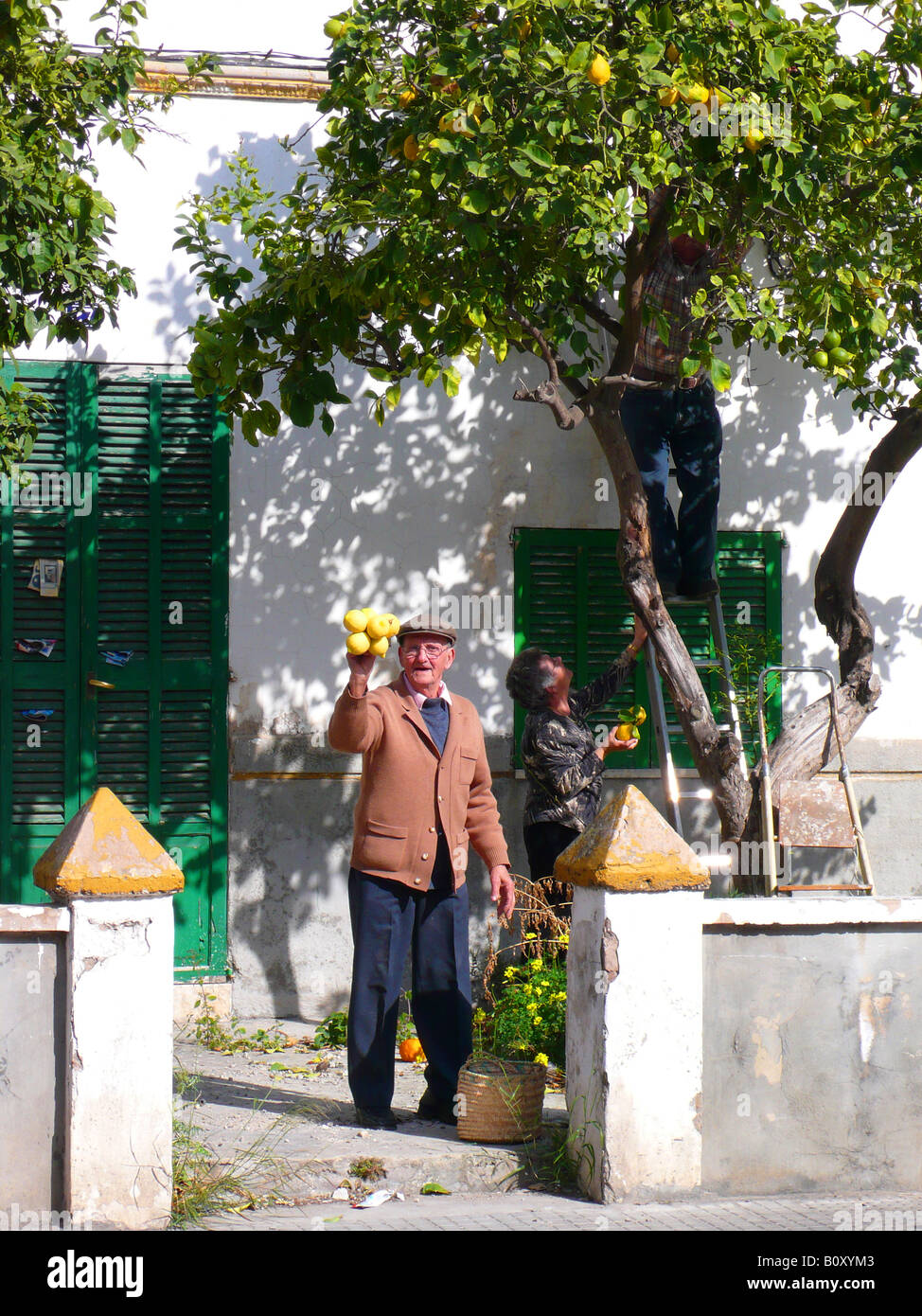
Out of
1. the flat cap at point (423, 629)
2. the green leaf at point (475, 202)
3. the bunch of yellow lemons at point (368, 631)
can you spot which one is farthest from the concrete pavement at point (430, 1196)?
the green leaf at point (475, 202)

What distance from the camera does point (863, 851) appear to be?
6.62 metres

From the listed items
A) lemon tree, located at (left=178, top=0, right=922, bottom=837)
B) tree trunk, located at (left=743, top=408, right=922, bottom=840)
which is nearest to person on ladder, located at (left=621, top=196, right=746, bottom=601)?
lemon tree, located at (left=178, top=0, right=922, bottom=837)

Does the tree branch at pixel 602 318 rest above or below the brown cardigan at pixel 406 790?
above

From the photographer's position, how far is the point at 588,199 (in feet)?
16.5

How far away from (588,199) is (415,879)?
2.71 m

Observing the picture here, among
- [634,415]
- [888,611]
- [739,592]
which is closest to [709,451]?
[634,415]

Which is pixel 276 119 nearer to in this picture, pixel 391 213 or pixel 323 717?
pixel 391 213

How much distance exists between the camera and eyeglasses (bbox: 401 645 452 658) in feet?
17.8

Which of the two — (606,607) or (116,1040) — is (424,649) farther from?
(606,607)

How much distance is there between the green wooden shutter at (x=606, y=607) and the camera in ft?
24.5

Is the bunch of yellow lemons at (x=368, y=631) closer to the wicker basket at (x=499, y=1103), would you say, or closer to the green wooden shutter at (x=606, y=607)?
the wicker basket at (x=499, y=1103)

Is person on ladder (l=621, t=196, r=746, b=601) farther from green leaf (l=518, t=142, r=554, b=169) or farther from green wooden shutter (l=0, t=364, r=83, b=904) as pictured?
green wooden shutter (l=0, t=364, r=83, b=904)

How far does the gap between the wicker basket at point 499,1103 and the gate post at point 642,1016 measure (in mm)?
359

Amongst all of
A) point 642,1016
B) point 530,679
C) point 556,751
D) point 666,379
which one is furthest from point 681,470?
point 642,1016
